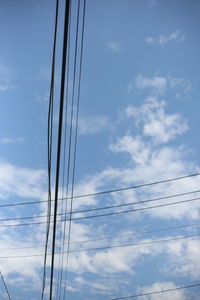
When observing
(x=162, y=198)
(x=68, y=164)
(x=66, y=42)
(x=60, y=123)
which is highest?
(x=162, y=198)

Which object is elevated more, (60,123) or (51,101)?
(51,101)

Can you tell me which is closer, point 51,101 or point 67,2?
point 67,2

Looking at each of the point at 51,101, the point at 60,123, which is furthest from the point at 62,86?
the point at 51,101

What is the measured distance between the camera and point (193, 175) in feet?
46.2

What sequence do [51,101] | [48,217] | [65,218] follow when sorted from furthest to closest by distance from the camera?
1. [65,218]
2. [48,217]
3. [51,101]

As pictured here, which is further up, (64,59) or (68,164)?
(68,164)

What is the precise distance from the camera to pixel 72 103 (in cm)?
605

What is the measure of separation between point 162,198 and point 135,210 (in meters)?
2.39

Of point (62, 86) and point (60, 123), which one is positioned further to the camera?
point (60, 123)

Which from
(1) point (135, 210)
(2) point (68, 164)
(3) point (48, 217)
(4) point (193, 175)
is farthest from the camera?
(1) point (135, 210)

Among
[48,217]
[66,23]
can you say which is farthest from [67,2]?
[48,217]

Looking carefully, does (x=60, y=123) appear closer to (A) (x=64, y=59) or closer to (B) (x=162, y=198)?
(A) (x=64, y=59)

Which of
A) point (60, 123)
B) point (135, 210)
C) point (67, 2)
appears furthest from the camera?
point (135, 210)

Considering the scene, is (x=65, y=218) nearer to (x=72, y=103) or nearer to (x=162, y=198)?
Answer: (x=72, y=103)
